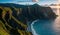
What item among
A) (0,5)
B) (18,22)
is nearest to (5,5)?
(0,5)

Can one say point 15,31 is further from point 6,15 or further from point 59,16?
point 59,16

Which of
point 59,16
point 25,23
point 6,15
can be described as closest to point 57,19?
point 59,16

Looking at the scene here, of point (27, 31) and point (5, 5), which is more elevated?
point (5, 5)
